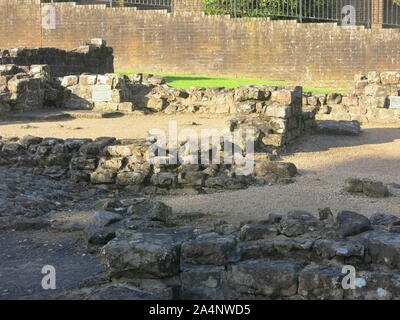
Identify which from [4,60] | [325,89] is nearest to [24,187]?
[4,60]

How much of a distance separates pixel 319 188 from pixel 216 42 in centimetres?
1586

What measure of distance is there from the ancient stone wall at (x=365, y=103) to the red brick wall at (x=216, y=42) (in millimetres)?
5536

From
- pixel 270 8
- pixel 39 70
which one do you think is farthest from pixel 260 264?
pixel 270 8

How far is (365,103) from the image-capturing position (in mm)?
15883

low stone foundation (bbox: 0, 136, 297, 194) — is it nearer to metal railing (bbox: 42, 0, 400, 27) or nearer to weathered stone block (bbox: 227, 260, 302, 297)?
weathered stone block (bbox: 227, 260, 302, 297)

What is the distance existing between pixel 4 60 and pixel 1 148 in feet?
24.9

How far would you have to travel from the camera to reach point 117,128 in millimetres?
12523

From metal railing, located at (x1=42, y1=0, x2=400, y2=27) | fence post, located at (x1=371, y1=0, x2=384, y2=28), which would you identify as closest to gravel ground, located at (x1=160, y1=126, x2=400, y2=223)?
metal railing, located at (x1=42, y1=0, x2=400, y2=27)

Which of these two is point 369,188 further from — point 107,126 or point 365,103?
point 365,103

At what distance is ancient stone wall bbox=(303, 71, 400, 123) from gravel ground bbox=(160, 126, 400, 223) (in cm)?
308

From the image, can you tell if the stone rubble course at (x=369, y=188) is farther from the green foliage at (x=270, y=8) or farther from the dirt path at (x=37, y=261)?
the green foliage at (x=270, y=8)
